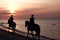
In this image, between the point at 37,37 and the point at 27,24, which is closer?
the point at 27,24

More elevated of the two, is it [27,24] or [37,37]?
[27,24]

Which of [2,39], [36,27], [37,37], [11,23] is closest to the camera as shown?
[2,39]

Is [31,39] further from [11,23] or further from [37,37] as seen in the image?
[11,23]

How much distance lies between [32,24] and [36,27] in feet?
1.77

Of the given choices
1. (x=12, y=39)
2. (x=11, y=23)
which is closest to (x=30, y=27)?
(x=12, y=39)

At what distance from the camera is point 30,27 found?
2459cm

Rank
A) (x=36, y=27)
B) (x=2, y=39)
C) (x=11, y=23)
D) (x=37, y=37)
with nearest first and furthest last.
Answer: (x=2, y=39) < (x=36, y=27) < (x=37, y=37) < (x=11, y=23)

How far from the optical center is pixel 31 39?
82.1 ft

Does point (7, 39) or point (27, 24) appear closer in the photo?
point (7, 39)

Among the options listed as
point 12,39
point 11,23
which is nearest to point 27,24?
point 12,39

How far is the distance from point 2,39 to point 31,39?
418cm

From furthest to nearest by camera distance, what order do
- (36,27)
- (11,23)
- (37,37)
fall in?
1. (11,23)
2. (37,37)
3. (36,27)

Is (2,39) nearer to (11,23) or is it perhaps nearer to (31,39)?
(31,39)

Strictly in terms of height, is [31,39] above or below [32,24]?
below
